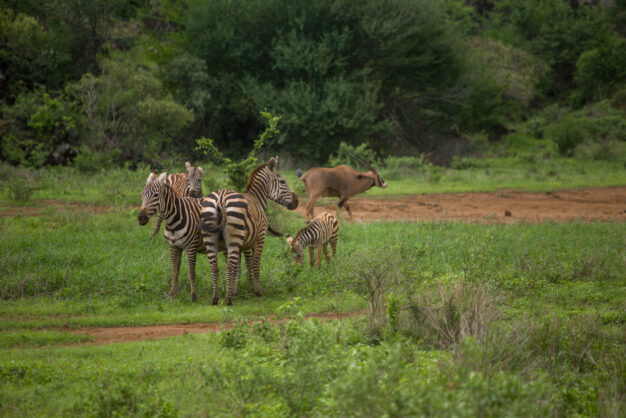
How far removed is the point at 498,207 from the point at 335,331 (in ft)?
39.2

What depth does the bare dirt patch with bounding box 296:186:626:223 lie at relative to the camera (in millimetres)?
15555

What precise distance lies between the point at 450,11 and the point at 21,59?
29.2 metres

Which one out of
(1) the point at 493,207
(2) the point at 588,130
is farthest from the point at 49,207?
(2) the point at 588,130

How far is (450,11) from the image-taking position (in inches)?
1662

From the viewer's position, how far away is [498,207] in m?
17.3

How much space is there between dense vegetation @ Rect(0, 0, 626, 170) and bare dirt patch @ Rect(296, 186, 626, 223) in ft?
30.3

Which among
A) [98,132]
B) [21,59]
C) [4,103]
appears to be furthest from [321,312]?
[21,59]

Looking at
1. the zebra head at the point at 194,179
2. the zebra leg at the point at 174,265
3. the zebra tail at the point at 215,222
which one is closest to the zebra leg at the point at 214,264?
the zebra tail at the point at 215,222

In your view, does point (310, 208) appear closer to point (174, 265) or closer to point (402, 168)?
Answer: point (174, 265)

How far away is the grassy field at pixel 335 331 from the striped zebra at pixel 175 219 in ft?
1.83

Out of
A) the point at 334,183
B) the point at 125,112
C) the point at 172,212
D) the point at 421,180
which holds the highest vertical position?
the point at 125,112

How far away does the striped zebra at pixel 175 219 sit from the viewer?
831 cm

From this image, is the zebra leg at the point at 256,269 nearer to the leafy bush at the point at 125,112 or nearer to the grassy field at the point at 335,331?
the grassy field at the point at 335,331

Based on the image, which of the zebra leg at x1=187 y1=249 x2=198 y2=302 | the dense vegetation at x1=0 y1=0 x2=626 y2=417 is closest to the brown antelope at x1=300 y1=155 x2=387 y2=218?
the dense vegetation at x1=0 y1=0 x2=626 y2=417
